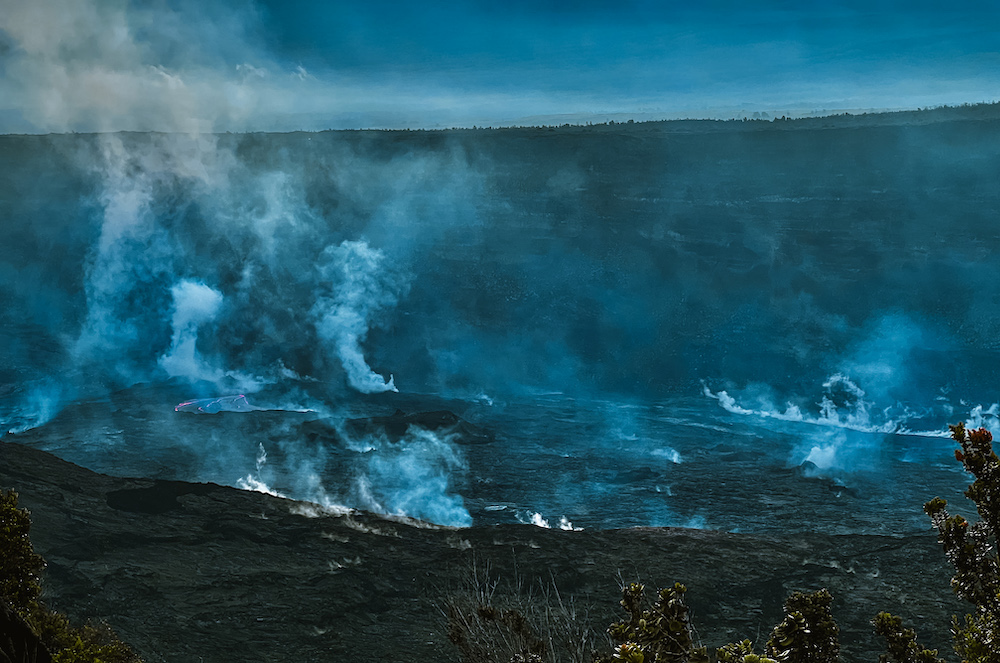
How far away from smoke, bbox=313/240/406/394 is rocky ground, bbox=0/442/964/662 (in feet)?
53.8

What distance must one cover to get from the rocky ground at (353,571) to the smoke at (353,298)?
53.8 ft

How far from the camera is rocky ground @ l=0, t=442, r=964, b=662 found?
12.4m

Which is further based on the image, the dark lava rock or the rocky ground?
the dark lava rock

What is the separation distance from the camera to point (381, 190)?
4259 cm

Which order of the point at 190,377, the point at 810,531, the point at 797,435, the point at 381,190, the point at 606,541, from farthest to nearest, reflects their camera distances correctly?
the point at 381,190 → the point at 190,377 → the point at 797,435 → the point at 810,531 → the point at 606,541

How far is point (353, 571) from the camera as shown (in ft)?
48.2

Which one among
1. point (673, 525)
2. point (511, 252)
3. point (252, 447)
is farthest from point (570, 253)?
point (673, 525)

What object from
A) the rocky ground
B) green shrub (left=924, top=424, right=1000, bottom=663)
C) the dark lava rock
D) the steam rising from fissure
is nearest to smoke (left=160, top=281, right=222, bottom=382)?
the steam rising from fissure

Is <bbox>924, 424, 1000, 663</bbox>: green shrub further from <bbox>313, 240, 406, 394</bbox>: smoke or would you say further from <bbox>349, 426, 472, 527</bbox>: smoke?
<bbox>313, 240, 406, 394</bbox>: smoke

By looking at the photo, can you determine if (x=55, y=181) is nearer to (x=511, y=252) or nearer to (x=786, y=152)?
(x=511, y=252)

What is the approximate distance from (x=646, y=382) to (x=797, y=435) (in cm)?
764

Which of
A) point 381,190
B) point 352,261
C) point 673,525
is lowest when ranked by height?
point 673,525

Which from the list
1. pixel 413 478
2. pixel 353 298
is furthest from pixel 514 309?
pixel 413 478

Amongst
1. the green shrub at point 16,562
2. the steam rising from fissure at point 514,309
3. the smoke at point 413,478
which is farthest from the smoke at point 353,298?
the green shrub at point 16,562
